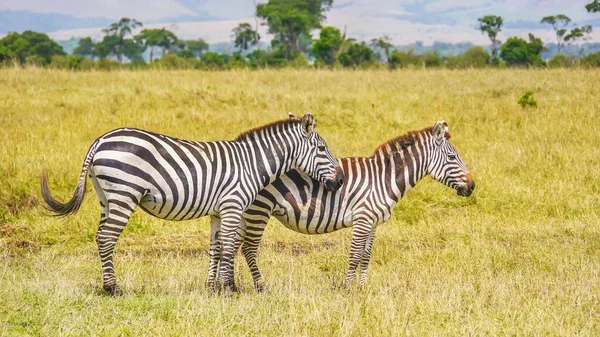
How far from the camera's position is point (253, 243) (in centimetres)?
820

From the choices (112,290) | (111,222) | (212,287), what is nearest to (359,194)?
(212,287)

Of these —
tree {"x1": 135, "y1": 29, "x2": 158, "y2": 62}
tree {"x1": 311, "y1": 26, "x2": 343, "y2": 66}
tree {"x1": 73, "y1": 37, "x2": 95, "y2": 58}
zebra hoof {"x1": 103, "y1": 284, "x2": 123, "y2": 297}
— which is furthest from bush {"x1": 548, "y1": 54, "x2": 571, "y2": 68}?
tree {"x1": 73, "y1": 37, "x2": 95, "y2": 58}

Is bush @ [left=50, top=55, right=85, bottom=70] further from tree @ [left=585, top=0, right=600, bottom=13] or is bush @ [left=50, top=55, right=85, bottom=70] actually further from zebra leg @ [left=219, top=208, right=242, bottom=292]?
tree @ [left=585, top=0, right=600, bottom=13]

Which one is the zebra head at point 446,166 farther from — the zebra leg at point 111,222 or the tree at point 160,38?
the tree at point 160,38

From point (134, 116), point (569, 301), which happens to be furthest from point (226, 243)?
point (134, 116)

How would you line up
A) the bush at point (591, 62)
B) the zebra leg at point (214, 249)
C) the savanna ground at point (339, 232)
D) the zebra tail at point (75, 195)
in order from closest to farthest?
the savanna ground at point (339, 232), the zebra tail at point (75, 195), the zebra leg at point (214, 249), the bush at point (591, 62)

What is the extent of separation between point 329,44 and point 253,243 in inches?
1689

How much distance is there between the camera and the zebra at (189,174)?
7.13 meters

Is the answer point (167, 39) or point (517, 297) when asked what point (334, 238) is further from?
point (167, 39)

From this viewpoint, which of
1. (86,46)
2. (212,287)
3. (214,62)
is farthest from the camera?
(86,46)

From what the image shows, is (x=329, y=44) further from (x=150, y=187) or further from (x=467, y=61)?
(x=150, y=187)

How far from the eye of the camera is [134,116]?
1786 centimetres

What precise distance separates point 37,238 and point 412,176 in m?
5.69

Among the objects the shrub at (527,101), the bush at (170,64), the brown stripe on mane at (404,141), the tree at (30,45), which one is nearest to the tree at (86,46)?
the tree at (30,45)
